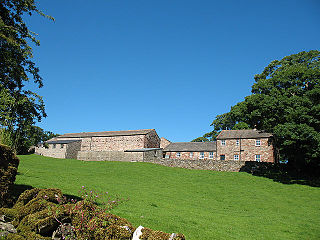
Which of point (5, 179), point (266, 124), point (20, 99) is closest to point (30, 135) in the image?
point (20, 99)

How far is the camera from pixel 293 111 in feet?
102

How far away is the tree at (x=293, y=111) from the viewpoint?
2930 centimetres

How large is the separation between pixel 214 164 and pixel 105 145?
100.0 feet

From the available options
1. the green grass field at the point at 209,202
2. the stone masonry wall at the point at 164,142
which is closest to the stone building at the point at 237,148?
the stone masonry wall at the point at 164,142

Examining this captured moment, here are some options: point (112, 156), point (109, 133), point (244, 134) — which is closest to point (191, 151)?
point (244, 134)

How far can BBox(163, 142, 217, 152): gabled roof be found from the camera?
173 ft

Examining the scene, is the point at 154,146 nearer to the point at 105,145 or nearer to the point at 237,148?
the point at 105,145

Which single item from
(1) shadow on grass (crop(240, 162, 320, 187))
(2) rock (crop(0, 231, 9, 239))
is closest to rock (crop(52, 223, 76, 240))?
(2) rock (crop(0, 231, 9, 239))

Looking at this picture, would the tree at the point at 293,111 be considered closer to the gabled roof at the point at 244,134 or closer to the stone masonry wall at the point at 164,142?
the gabled roof at the point at 244,134

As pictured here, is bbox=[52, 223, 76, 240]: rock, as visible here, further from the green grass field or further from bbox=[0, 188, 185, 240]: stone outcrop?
the green grass field

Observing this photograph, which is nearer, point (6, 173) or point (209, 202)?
point (6, 173)

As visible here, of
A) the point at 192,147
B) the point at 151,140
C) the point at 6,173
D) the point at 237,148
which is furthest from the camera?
the point at 151,140

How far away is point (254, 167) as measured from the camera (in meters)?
38.4

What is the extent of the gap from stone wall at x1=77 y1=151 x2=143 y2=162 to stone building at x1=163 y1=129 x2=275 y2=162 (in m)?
11.3
